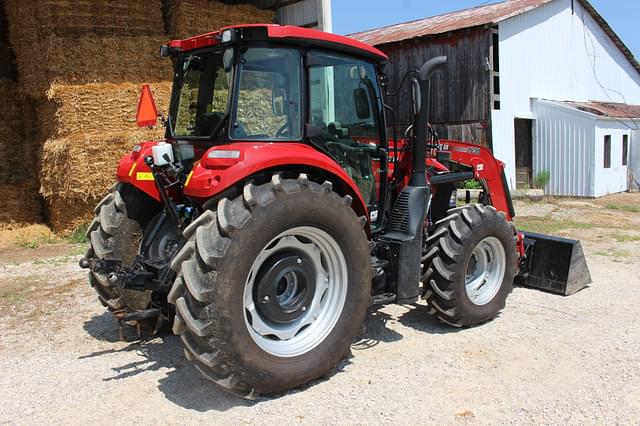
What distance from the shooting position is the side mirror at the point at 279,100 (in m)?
3.94

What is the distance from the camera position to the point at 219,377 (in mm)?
3320

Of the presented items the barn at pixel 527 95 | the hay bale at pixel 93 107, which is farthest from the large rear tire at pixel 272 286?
the barn at pixel 527 95

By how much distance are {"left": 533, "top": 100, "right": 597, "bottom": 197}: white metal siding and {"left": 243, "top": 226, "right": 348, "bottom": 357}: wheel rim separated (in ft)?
42.0

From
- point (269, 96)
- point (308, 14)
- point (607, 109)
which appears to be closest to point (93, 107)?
point (308, 14)

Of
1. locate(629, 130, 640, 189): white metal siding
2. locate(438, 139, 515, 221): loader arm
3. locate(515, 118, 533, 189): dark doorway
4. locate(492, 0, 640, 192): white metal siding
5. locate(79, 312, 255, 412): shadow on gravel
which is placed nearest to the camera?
locate(79, 312, 255, 412): shadow on gravel

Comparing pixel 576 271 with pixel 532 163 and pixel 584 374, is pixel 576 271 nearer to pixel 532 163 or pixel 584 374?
pixel 584 374

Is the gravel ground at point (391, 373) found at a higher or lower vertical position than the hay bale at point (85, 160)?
lower

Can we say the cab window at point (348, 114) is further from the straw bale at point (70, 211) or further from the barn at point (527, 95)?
the barn at point (527, 95)

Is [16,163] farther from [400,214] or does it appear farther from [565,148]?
[565,148]

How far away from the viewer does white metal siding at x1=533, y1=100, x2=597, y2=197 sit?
1468 cm

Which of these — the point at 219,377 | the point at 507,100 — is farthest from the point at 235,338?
the point at 507,100

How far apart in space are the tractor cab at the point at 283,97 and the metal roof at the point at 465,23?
1059 centimetres

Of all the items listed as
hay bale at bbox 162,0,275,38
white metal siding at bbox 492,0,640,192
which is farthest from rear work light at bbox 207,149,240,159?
white metal siding at bbox 492,0,640,192

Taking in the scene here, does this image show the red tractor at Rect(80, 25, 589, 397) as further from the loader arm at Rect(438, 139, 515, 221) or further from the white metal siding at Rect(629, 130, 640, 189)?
the white metal siding at Rect(629, 130, 640, 189)
